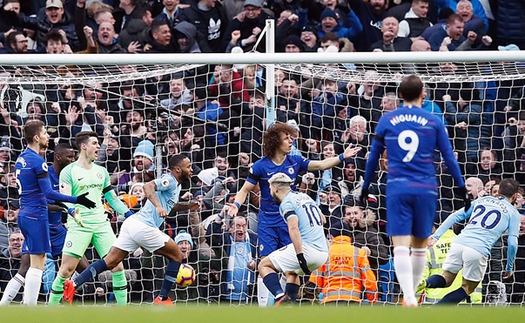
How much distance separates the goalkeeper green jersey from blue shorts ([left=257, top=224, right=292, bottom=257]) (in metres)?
1.90

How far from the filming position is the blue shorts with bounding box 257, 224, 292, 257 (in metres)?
12.5

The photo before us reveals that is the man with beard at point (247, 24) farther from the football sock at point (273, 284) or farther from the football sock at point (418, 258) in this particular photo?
the football sock at point (418, 258)

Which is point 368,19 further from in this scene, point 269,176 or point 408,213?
point 408,213

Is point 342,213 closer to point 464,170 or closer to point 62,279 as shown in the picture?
point 464,170

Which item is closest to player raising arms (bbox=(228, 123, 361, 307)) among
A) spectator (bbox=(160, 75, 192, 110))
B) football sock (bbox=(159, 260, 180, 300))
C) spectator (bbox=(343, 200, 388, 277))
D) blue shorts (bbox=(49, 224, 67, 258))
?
football sock (bbox=(159, 260, 180, 300))

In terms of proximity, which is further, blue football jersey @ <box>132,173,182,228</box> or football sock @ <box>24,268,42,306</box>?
blue football jersey @ <box>132,173,182,228</box>

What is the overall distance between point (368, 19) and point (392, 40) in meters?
0.72

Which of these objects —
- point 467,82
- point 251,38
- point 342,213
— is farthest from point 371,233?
point 251,38

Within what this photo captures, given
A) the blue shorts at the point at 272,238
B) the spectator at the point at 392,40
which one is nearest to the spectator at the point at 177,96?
the blue shorts at the point at 272,238

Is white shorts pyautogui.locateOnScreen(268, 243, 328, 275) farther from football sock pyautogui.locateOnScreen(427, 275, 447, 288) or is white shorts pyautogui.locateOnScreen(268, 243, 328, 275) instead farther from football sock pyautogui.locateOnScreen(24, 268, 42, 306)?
football sock pyautogui.locateOnScreen(24, 268, 42, 306)

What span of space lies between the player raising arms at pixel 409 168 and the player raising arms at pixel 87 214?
4.18 m

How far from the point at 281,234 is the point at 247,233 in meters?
0.98


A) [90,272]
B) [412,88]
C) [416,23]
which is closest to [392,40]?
[416,23]

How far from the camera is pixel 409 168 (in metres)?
9.48
